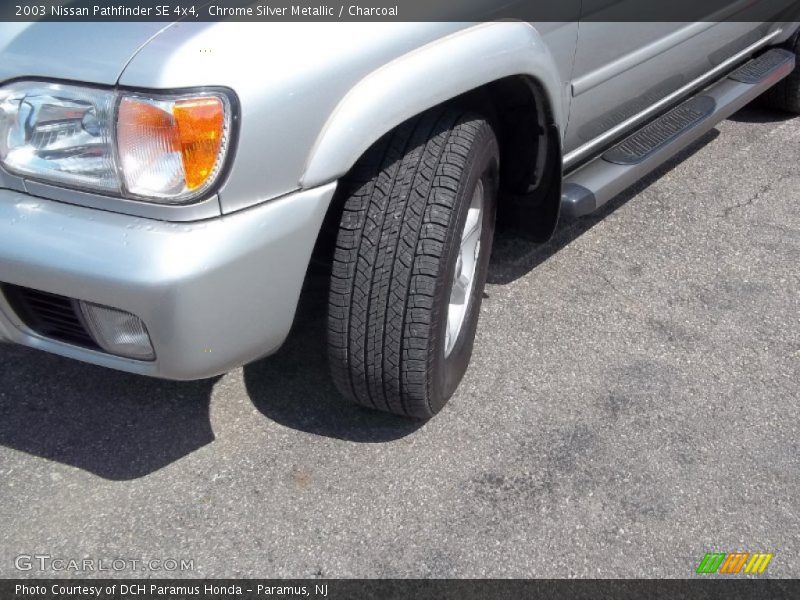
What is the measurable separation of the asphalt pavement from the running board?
41cm

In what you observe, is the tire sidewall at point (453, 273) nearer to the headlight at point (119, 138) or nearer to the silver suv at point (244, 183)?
the silver suv at point (244, 183)

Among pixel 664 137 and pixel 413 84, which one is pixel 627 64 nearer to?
pixel 664 137

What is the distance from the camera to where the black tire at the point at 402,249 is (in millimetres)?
2064

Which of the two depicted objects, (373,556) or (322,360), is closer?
(373,556)

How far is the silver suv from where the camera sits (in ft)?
5.49

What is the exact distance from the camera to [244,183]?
172cm

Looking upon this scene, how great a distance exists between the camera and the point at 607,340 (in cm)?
280

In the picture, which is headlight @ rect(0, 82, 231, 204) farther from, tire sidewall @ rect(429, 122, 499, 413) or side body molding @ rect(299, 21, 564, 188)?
tire sidewall @ rect(429, 122, 499, 413)

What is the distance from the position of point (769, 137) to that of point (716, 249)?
1.37 m

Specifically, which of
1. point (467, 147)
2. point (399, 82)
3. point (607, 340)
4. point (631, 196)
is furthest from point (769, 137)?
point (399, 82)

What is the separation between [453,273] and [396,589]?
776 millimetres

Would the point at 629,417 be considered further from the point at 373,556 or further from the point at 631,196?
the point at 631,196

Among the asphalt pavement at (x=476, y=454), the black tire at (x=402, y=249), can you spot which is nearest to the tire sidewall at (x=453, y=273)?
the black tire at (x=402, y=249)

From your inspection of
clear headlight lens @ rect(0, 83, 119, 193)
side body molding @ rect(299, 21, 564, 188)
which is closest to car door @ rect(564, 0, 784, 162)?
side body molding @ rect(299, 21, 564, 188)
